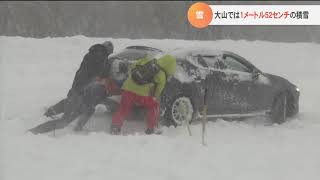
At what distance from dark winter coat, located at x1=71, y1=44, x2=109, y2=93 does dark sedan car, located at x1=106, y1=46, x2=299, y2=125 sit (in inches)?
19.3

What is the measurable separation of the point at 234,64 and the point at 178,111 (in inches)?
70.2

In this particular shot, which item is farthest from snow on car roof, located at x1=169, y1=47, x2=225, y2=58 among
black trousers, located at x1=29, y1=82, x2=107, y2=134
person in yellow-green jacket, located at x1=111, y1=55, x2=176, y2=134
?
black trousers, located at x1=29, y1=82, x2=107, y2=134

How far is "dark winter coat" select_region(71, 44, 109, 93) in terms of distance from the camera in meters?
10.8

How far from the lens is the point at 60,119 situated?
10266 mm

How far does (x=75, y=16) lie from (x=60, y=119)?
25669 mm

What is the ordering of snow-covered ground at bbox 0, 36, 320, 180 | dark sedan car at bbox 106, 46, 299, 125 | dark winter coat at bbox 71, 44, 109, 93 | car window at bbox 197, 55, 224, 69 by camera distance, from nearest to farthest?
snow-covered ground at bbox 0, 36, 320, 180 < dark winter coat at bbox 71, 44, 109, 93 < dark sedan car at bbox 106, 46, 299, 125 < car window at bbox 197, 55, 224, 69

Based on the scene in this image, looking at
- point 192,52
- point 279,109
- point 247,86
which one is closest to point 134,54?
point 192,52

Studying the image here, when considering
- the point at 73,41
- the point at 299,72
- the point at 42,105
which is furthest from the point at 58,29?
the point at 42,105

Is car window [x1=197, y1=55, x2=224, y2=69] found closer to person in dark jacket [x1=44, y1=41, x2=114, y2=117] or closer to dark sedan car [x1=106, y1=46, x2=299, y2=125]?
dark sedan car [x1=106, y1=46, x2=299, y2=125]

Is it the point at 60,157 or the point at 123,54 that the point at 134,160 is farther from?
the point at 123,54

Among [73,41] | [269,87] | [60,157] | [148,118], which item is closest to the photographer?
[60,157]

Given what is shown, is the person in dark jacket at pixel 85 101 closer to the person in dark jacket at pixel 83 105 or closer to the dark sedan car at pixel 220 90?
the person in dark jacket at pixel 83 105

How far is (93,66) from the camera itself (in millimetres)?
10867

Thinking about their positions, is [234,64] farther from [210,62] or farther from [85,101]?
[85,101]
